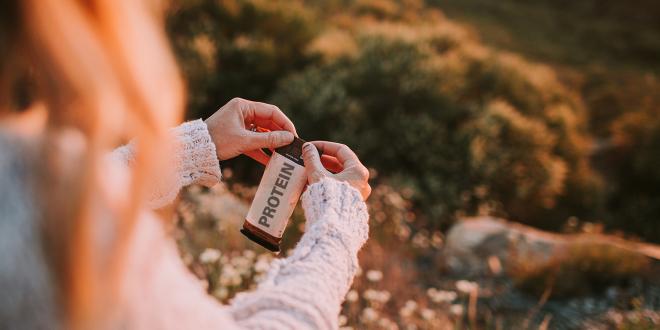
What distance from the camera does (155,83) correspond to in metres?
0.73

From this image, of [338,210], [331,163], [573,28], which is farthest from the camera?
[573,28]

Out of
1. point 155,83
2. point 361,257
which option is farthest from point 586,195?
point 155,83

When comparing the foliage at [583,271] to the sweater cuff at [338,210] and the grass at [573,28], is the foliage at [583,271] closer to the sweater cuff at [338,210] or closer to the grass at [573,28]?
the sweater cuff at [338,210]

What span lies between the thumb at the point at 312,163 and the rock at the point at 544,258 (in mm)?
2491

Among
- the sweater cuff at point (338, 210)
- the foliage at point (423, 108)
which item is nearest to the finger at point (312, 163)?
the sweater cuff at point (338, 210)

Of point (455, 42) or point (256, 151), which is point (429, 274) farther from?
point (455, 42)

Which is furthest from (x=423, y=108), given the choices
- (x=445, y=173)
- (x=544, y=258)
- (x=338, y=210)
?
(x=338, y=210)

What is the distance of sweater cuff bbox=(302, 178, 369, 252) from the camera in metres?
1.21

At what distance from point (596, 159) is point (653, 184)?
1.01 meters

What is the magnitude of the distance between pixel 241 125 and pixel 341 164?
0.37m

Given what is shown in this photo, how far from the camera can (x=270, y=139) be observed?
162 cm

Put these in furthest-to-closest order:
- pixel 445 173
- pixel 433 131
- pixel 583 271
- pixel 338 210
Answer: pixel 433 131
pixel 445 173
pixel 583 271
pixel 338 210

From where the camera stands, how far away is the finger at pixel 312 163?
1.50m

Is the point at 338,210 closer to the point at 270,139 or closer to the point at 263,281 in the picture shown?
the point at 263,281
